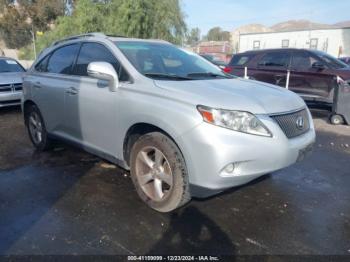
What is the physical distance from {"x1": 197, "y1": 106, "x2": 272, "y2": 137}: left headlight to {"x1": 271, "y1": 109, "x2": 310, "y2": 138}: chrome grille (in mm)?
234

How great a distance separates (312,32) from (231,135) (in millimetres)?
45578

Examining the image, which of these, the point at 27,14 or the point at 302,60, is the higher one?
the point at 27,14

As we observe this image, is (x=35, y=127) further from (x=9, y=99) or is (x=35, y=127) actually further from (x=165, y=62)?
(x=9, y=99)

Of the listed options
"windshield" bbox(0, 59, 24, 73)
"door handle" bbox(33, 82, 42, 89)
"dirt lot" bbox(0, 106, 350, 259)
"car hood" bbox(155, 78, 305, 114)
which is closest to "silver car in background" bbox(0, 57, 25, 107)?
"windshield" bbox(0, 59, 24, 73)

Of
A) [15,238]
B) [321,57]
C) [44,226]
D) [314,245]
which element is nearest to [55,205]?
[44,226]

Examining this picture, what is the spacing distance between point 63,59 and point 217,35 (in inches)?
3608

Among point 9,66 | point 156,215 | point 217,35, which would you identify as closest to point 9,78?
point 9,66

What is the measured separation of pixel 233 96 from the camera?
311cm

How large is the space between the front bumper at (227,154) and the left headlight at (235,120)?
45 mm

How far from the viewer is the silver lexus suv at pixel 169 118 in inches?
114

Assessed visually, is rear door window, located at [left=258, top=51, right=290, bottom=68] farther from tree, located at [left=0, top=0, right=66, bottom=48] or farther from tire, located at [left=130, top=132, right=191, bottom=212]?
tree, located at [left=0, top=0, right=66, bottom=48]

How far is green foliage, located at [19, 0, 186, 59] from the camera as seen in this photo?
18.7m

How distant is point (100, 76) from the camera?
3535 millimetres

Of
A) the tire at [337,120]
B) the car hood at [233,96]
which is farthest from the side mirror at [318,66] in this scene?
the car hood at [233,96]
